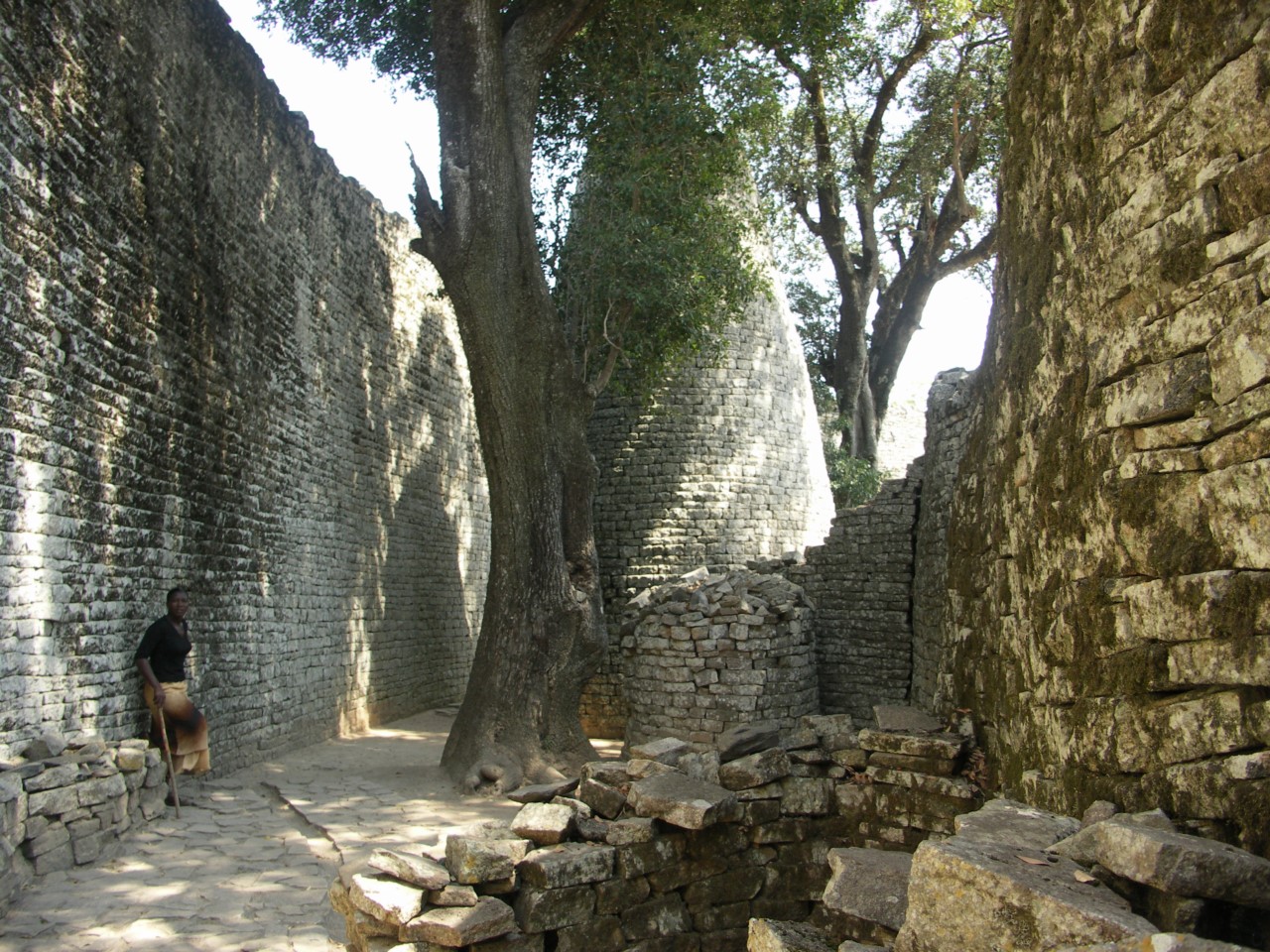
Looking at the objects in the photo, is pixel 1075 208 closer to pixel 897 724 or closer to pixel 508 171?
pixel 897 724

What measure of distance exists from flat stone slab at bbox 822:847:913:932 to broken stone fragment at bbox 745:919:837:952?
0.12 m

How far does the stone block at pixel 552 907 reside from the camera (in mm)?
4445

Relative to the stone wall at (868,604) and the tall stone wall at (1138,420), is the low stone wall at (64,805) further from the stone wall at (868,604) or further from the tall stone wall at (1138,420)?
the stone wall at (868,604)

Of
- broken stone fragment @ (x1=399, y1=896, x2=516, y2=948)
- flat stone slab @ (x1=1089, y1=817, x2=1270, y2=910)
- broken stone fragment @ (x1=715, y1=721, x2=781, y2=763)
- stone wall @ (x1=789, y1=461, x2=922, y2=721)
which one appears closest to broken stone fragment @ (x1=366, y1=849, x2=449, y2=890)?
broken stone fragment @ (x1=399, y1=896, x2=516, y2=948)

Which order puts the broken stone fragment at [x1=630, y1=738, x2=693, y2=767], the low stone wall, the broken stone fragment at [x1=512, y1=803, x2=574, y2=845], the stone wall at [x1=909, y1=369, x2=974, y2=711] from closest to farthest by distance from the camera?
the broken stone fragment at [x1=512, y1=803, x2=574, y2=845] < the low stone wall < the broken stone fragment at [x1=630, y1=738, x2=693, y2=767] < the stone wall at [x1=909, y1=369, x2=974, y2=711]

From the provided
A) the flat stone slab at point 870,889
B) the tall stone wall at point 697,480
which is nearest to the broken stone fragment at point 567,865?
the flat stone slab at point 870,889

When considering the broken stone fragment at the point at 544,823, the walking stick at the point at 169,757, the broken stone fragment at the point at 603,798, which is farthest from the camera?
the walking stick at the point at 169,757

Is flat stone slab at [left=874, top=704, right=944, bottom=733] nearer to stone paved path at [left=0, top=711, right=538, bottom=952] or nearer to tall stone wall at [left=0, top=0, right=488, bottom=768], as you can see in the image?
stone paved path at [left=0, top=711, right=538, bottom=952]

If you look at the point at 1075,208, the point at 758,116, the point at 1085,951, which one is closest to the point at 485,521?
the point at 758,116

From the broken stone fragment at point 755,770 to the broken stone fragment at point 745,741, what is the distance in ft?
0.45

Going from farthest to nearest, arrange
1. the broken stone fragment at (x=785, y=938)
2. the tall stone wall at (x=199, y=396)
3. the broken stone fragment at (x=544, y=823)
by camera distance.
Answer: the tall stone wall at (x=199, y=396) → the broken stone fragment at (x=544, y=823) → the broken stone fragment at (x=785, y=938)

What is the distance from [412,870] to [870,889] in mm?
1902

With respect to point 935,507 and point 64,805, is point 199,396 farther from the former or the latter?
point 935,507

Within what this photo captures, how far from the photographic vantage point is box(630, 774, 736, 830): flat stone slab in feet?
15.8
